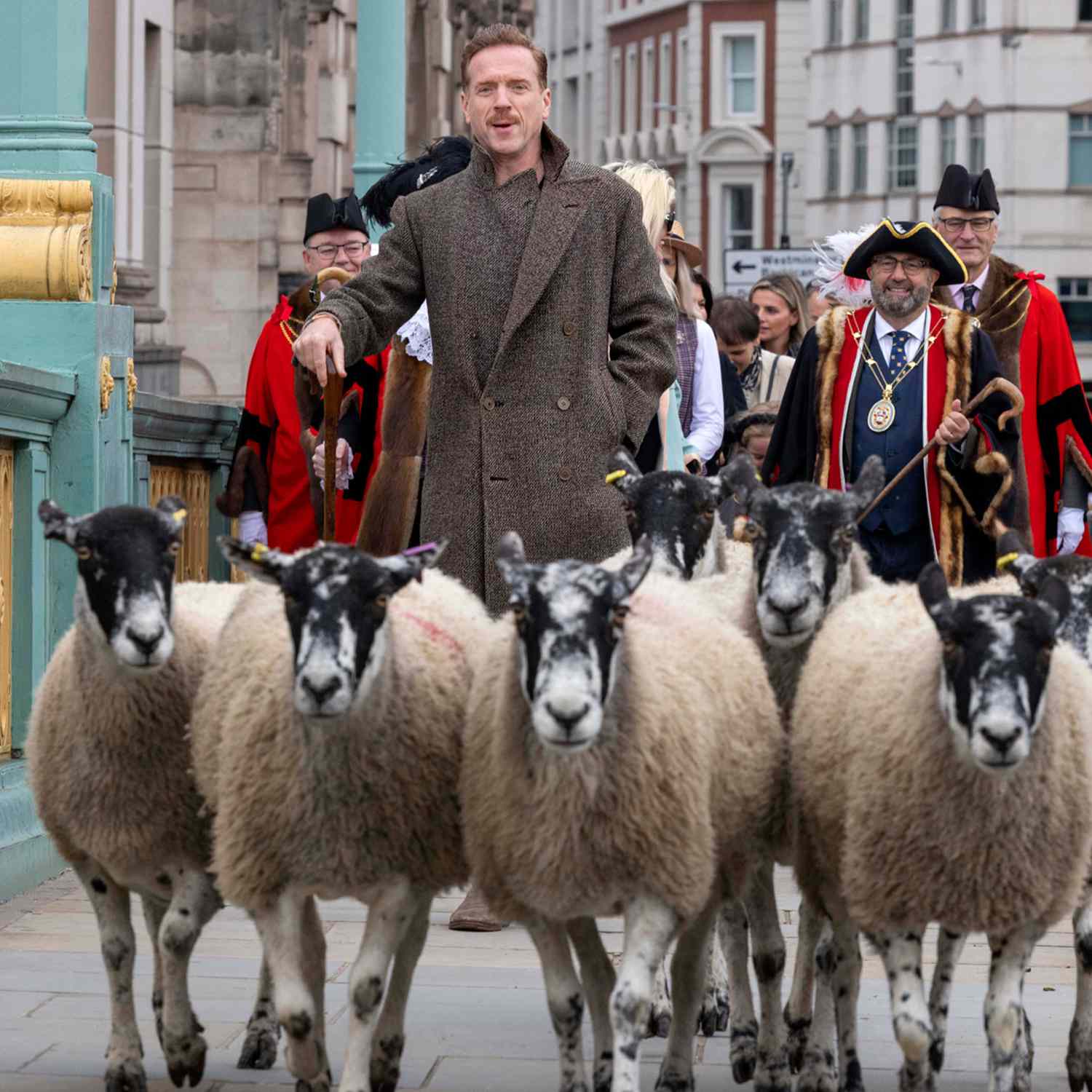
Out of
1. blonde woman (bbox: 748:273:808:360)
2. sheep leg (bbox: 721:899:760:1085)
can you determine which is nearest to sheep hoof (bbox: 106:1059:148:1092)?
sheep leg (bbox: 721:899:760:1085)

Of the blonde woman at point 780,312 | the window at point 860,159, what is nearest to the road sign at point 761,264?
the blonde woman at point 780,312

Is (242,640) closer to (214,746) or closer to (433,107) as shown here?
(214,746)

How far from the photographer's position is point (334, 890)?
6098 mm

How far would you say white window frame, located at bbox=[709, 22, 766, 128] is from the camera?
78625mm

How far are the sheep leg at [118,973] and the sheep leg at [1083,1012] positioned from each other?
2.36 metres

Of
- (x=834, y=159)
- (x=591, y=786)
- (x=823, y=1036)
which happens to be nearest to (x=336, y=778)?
(x=591, y=786)

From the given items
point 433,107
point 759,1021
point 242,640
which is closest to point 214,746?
point 242,640

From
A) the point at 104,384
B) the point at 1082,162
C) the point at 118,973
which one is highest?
the point at 1082,162

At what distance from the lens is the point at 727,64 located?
7931 cm

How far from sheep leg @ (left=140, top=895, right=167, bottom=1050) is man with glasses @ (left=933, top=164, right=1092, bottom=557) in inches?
134

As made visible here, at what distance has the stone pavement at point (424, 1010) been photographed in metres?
6.66

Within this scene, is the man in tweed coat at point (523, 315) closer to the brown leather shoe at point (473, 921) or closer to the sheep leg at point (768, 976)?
the sheep leg at point (768, 976)

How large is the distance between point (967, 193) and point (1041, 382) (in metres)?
0.71

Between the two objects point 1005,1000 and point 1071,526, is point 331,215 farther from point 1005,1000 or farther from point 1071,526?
point 1005,1000
